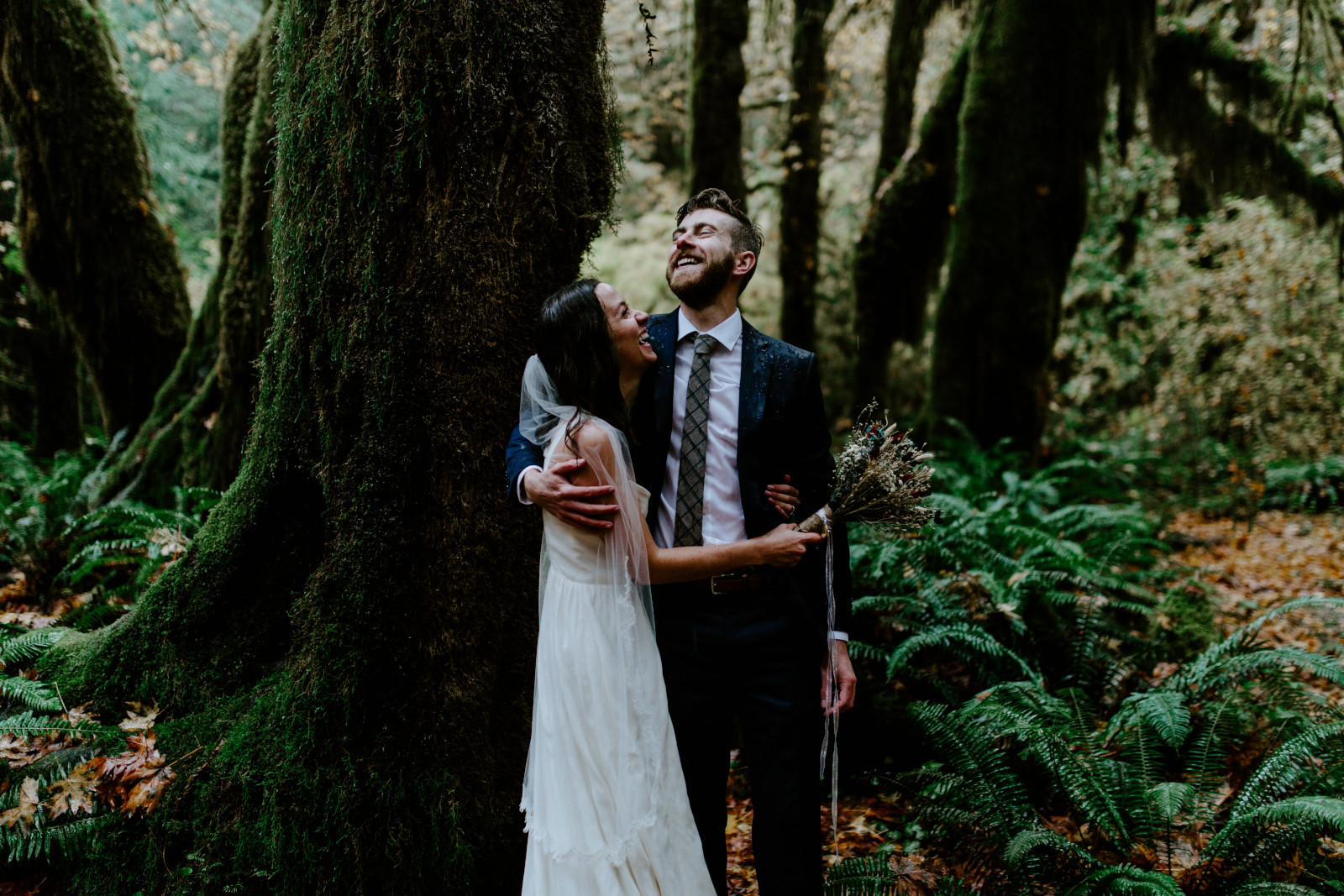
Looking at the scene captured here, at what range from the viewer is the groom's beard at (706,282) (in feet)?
8.81

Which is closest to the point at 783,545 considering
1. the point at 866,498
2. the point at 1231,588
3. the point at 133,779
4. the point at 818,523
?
the point at 818,523

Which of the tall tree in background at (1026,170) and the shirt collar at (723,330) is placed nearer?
the shirt collar at (723,330)

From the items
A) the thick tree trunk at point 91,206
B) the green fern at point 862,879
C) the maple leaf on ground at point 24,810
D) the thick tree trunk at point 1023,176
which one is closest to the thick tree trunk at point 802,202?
the thick tree trunk at point 1023,176

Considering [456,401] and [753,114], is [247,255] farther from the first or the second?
[753,114]

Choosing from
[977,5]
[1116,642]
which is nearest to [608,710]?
[1116,642]

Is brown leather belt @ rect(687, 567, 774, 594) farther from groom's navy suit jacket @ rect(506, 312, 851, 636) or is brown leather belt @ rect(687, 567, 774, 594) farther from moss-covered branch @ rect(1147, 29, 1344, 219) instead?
moss-covered branch @ rect(1147, 29, 1344, 219)

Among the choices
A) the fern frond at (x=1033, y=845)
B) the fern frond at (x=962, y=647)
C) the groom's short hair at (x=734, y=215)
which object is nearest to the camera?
the groom's short hair at (x=734, y=215)

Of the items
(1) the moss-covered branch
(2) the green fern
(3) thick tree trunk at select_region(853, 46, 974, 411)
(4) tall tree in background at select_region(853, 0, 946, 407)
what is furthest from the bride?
(1) the moss-covered branch

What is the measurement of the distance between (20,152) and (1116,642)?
10.0m

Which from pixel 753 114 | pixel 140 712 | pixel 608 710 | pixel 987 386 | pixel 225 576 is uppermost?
pixel 753 114

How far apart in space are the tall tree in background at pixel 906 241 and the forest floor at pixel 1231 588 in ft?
14.0

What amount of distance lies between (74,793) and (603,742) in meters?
2.07

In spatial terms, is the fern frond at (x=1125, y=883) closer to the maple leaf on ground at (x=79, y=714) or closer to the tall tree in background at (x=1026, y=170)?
the maple leaf on ground at (x=79, y=714)

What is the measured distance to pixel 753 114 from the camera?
19344 mm
